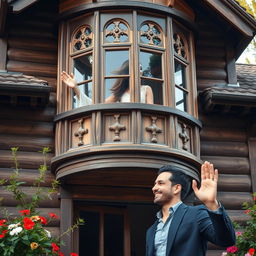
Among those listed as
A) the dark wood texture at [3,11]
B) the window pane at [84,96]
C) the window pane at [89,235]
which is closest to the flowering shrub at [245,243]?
the window pane at [89,235]

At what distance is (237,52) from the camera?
40.5 feet

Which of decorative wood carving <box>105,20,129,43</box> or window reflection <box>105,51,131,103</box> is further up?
decorative wood carving <box>105,20,129,43</box>

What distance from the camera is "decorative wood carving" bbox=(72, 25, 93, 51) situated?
10.9 m

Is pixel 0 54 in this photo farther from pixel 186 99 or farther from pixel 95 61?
pixel 186 99

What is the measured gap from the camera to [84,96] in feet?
34.4

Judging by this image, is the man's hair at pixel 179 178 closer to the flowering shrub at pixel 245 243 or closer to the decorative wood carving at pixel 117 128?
the flowering shrub at pixel 245 243

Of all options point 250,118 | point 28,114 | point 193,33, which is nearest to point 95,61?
point 28,114

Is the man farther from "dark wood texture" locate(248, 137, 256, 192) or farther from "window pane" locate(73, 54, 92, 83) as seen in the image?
"dark wood texture" locate(248, 137, 256, 192)

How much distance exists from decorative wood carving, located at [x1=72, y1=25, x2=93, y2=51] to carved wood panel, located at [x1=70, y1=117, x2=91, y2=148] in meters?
1.48

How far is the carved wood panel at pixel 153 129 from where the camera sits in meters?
9.98

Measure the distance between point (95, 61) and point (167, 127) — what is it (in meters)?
1.66

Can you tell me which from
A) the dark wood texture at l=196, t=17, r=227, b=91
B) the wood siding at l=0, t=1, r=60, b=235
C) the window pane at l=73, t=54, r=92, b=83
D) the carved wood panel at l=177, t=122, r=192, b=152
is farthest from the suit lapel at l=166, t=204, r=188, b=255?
the dark wood texture at l=196, t=17, r=227, b=91

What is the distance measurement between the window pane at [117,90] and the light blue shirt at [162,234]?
487 cm

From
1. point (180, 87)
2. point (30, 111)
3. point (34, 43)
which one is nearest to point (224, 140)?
point (180, 87)
